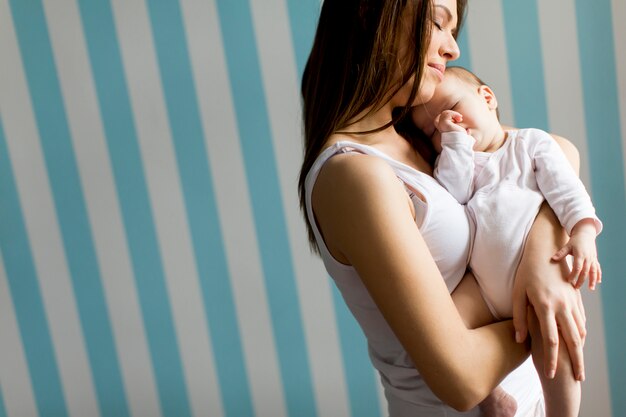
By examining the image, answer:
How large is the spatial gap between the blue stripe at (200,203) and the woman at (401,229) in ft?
2.63

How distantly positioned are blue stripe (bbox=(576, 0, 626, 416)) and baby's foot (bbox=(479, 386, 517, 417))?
3.24ft

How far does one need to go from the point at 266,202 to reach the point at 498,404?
1.02 meters

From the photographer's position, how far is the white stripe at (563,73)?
1810 mm

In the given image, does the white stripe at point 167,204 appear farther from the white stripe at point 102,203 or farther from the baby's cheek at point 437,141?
the baby's cheek at point 437,141

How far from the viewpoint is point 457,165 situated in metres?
1.13

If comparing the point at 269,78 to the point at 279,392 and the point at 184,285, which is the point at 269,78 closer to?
the point at 184,285

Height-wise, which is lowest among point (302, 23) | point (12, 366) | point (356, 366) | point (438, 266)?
point (356, 366)

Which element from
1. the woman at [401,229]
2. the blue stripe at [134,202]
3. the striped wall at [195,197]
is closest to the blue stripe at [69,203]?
the striped wall at [195,197]

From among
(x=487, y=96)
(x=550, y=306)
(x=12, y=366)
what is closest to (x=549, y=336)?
(x=550, y=306)

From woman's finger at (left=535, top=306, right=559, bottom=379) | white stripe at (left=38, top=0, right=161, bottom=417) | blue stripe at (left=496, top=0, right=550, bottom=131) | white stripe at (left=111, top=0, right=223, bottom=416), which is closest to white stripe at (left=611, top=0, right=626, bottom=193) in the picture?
blue stripe at (left=496, top=0, right=550, bottom=131)

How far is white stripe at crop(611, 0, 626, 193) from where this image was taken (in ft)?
5.90

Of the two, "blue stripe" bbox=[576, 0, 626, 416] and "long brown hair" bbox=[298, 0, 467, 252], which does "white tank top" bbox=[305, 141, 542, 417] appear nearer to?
"long brown hair" bbox=[298, 0, 467, 252]

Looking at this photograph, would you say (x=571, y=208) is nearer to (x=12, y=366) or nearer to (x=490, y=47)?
(x=490, y=47)

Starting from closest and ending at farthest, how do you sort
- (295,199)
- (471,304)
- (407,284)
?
(407,284) → (471,304) → (295,199)
